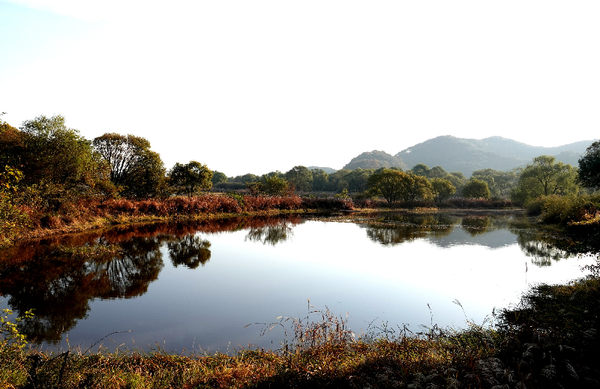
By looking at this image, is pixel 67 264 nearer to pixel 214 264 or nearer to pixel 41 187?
pixel 214 264

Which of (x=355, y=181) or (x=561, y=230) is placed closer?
(x=561, y=230)

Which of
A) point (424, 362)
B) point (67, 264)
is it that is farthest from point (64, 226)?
point (424, 362)

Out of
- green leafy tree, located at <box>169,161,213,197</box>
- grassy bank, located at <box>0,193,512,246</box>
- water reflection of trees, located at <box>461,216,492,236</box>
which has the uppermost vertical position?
green leafy tree, located at <box>169,161,213,197</box>

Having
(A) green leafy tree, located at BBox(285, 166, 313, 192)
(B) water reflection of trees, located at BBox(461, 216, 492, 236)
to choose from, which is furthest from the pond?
(A) green leafy tree, located at BBox(285, 166, 313, 192)

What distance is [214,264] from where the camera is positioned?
12258mm

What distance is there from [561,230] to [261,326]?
23351 millimetres

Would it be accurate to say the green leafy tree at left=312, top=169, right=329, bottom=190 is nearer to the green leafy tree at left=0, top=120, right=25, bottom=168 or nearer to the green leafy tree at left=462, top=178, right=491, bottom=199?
the green leafy tree at left=462, top=178, right=491, bottom=199

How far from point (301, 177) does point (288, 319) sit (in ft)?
314

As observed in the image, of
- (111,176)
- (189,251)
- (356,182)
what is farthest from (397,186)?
(356,182)

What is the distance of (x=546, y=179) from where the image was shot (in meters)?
47.3

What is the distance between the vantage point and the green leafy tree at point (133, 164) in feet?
90.5

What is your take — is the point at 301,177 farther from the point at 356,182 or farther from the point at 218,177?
the point at 218,177

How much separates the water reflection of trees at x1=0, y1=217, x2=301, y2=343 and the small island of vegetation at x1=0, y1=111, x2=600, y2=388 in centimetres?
63

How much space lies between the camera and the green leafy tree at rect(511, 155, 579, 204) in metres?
45.4
